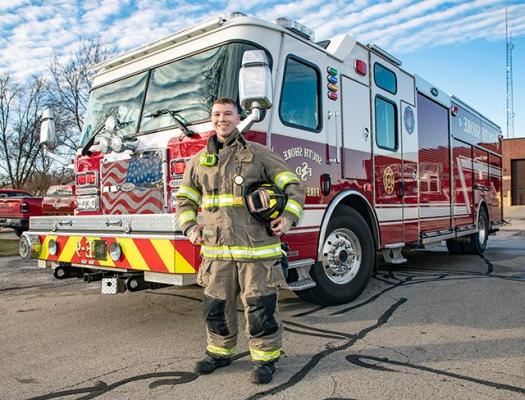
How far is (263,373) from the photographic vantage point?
2908mm

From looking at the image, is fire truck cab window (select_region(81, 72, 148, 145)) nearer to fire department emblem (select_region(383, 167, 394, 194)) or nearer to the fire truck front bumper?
the fire truck front bumper

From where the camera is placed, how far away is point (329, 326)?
413 centimetres

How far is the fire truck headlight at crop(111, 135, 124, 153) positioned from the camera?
4258 millimetres

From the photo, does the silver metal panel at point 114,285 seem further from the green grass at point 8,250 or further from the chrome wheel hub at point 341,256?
the green grass at point 8,250

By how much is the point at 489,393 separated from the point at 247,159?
194 centimetres

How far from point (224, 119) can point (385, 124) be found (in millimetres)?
3241

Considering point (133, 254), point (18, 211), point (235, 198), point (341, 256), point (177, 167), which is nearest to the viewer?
point (235, 198)

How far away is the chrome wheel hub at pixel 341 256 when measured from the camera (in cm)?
471

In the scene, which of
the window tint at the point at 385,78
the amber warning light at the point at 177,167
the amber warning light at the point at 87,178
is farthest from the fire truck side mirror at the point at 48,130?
the window tint at the point at 385,78

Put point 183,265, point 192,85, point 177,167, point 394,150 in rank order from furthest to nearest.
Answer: point 394,150, point 192,85, point 177,167, point 183,265

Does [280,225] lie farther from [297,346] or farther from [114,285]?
[114,285]

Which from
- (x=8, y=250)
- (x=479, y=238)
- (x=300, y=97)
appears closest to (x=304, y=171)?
(x=300, y=97)

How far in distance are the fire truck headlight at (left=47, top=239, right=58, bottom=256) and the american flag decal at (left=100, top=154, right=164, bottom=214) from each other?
20.3 inches

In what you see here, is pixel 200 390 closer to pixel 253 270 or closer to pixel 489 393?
pixel 253 270
